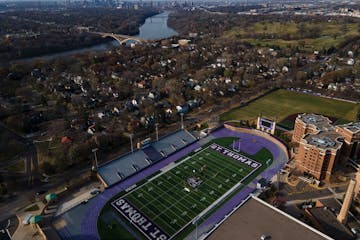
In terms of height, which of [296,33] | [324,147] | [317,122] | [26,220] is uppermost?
[296,33]

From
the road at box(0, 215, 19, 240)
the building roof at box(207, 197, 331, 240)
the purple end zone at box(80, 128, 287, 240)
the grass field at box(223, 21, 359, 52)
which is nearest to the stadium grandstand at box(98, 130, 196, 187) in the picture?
the purple end zone at box(80, 128, 287, 240)

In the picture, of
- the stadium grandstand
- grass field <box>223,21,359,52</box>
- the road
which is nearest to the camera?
the road

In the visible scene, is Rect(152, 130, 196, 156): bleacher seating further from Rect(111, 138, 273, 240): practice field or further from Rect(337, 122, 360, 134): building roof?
Rect(337, 122, 360, 134): building roof

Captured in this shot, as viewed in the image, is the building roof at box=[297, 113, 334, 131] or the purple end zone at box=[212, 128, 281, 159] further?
the purple end zone at box=[212, 128, 281, 159]

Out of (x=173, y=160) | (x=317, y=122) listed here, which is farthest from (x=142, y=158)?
(x=317, y=122)

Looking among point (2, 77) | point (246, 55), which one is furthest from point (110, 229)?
point (246, 55)

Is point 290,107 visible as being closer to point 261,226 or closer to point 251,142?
point 251,142

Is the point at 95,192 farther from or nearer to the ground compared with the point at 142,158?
nearer to the ground

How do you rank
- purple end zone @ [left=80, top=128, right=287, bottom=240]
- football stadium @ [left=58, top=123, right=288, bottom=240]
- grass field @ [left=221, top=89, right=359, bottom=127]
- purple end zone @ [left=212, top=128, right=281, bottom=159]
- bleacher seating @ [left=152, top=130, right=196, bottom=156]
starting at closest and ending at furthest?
football stadium @ [left=58, top=123, right=288, bottom=240], purple end zone @ [left=80, top=128, right=287, bottom=240], bleacher seating @ [left=152, top=130, right=196, bottom=156], purple end zone @ [left=212, top=128, right=281, bottom=159], grass field @ [left=221, top=89, right=359, bottom=127]

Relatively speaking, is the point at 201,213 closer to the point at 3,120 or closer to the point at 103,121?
the point at 103,121
